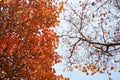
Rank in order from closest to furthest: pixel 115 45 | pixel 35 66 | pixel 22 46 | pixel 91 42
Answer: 1. pixel 115 45
2. pixel 91 42
3. pixel 22 46
4. pixel 35 66

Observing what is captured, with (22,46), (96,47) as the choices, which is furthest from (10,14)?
(96,47)

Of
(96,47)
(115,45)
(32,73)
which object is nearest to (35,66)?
(32,73)

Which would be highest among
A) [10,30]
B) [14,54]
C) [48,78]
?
[10,30]

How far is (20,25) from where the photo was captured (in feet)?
71.3

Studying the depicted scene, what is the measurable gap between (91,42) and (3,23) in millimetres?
6144

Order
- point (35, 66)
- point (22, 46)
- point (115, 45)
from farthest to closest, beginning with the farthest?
point (35, 66) → point (22, 46) → point (115, 45)

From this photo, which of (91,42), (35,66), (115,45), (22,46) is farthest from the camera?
(35,66)

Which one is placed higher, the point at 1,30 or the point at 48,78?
the point at 1,30

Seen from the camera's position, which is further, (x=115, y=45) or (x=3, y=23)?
(x=3, y=23)

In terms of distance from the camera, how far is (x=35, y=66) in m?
23.9

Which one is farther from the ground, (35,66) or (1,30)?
(1,30)

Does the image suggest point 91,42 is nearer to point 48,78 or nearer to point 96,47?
point 96,47

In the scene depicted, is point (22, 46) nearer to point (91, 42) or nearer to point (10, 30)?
point (10, 30)

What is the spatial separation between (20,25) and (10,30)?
791 mm
